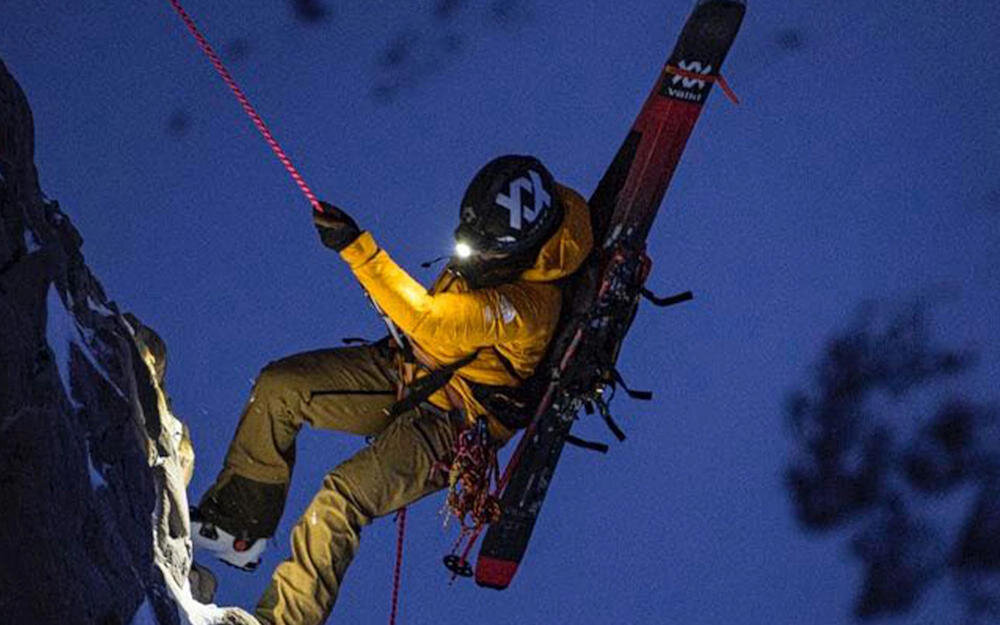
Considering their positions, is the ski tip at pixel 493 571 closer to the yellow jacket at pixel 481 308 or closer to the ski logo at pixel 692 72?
the yellow jacket at pixel 481 308

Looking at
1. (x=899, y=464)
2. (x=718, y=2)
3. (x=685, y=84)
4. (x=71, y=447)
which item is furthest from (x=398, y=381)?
(x=899, y=464)

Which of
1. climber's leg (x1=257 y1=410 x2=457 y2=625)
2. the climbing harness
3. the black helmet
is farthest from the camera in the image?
the climbing harness

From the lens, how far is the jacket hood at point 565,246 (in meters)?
4.46

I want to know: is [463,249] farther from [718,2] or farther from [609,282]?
[718,2]

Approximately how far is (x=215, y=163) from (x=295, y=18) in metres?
2.71

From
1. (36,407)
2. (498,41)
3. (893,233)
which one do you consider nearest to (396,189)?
(498,41)

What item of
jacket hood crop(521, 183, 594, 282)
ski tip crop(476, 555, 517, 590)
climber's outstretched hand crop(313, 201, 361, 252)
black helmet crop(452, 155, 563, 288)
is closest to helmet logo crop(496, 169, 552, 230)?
black helmet crop(452, 155, 563, 288)

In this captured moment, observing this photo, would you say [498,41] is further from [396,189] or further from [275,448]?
[275,448]

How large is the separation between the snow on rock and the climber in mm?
435

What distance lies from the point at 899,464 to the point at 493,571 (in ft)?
57.9

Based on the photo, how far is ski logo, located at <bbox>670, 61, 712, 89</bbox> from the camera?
5250 mm

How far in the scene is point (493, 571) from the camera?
527 cm

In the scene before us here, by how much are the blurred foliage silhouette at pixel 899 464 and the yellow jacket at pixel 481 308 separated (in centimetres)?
1705

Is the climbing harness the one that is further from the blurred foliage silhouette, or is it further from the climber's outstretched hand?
the blurred foliage silhouette
